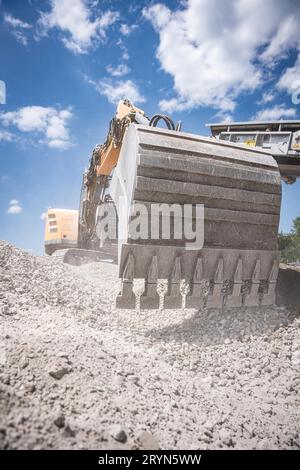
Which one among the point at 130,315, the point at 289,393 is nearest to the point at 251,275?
the point at 289,393

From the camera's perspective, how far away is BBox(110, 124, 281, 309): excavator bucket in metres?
3.42

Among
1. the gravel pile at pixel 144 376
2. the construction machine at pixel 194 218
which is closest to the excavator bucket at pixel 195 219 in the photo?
the construction machine at pixel 194 218

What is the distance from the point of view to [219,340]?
371cm

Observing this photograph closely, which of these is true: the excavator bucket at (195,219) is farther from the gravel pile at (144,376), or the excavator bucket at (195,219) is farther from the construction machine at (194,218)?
the gravel pile at (144,376)

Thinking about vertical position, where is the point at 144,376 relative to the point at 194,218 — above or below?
below

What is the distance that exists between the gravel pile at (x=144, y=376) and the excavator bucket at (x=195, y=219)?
1.69 ft

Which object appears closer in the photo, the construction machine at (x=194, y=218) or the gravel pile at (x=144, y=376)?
the gravel pile at (x=144, y=376)

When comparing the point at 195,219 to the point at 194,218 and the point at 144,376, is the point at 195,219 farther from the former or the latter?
the point at 144,376

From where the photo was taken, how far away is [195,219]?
362cm

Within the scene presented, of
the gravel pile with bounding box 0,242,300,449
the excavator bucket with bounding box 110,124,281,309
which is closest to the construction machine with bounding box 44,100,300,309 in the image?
the excavator bucket with bounding box 110,124,281,309

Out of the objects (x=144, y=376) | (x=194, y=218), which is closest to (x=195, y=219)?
(x=194, y=218)

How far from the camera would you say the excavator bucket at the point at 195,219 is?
3.42 metres

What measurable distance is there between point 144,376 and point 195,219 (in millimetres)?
1867

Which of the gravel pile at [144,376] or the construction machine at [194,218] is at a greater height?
the construction machine at [194,218]
